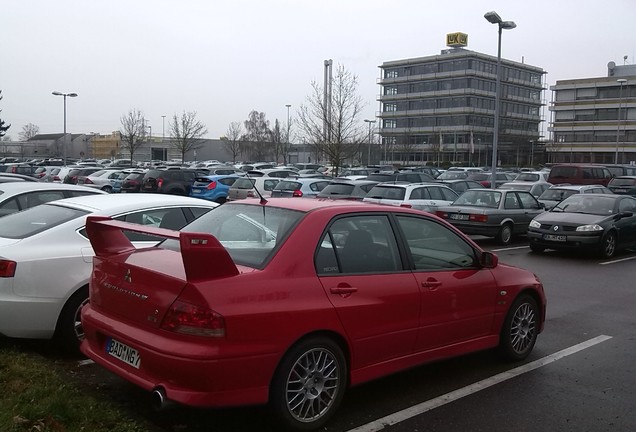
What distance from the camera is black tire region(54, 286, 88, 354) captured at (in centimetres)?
552

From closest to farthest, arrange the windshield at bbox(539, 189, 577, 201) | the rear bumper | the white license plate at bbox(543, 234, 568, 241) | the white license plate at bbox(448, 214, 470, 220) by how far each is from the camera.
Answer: the rear bumper < the white license plate at bbox(543, 234, 568, 241) < the white license plate at bbox(448, 214, 470, 220) < the windshield at bbox(539, 189, 577, 201)

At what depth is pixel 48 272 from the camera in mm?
5402

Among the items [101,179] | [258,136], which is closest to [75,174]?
[101,179]

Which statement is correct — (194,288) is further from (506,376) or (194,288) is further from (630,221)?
(630,221)

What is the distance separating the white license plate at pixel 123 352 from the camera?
400 centimetres

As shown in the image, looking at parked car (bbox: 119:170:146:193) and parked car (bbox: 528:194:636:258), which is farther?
parked car (bbox: 119:170:146:193)

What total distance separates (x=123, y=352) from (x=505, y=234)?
13335 millimetres

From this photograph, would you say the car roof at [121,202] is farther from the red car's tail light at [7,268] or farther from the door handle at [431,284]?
the door handle at [431,284]

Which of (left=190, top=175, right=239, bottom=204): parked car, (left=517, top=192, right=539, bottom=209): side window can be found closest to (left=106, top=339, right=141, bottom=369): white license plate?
(left=517, top=192, right=539, bottom=209): side window

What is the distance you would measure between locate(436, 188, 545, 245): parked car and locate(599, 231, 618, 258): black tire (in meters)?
2.67

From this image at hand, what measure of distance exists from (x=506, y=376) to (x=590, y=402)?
30.4 inches

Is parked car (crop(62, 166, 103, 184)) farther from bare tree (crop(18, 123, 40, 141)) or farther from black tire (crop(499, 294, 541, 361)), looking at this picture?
bare tree (crop(18, 123, 40, 141))

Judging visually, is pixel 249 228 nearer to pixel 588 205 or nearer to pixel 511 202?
pixel 588 205

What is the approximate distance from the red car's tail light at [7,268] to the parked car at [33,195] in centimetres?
353
